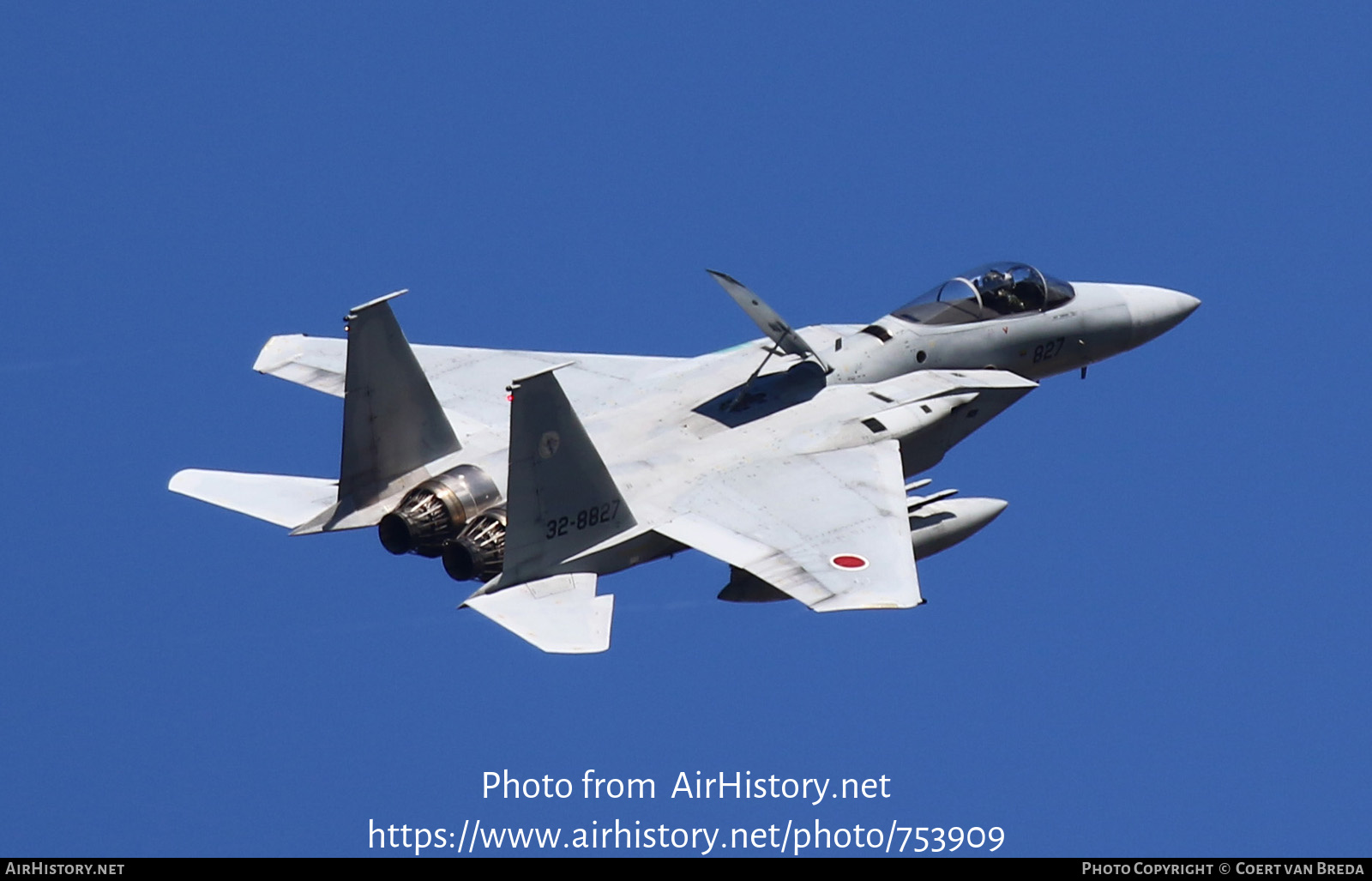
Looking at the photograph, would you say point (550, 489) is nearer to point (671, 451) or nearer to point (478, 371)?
point (671, 451)

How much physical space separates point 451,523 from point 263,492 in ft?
8.76

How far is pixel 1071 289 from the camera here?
3850 cm

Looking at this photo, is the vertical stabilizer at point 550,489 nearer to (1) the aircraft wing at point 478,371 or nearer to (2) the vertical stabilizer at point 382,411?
(2) the vertical stabilizer at point 382,411

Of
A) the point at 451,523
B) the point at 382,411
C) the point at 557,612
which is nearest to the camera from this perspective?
the point at 557,612

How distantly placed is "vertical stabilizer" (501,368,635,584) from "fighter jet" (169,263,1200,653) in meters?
0.03

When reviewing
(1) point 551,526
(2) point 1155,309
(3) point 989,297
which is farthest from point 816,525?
(2) point 1155,309

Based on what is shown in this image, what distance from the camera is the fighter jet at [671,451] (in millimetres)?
30953

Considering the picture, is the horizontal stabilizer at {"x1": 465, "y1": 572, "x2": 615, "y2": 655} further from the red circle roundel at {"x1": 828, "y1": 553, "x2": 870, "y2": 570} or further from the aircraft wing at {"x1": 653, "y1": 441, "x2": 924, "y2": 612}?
the red circle roundel at {"x1": 828, "y1": 553, "x2": 870, "y2": 570}

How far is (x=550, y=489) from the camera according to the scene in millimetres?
30969

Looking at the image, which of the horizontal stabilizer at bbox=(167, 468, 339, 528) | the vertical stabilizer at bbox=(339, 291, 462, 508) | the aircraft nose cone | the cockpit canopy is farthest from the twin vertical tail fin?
the aircraft nose cone

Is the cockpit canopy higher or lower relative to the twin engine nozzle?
higher

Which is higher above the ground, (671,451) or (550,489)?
(671,451)

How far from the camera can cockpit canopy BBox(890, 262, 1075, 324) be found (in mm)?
37094

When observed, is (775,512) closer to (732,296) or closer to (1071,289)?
(732,296)
